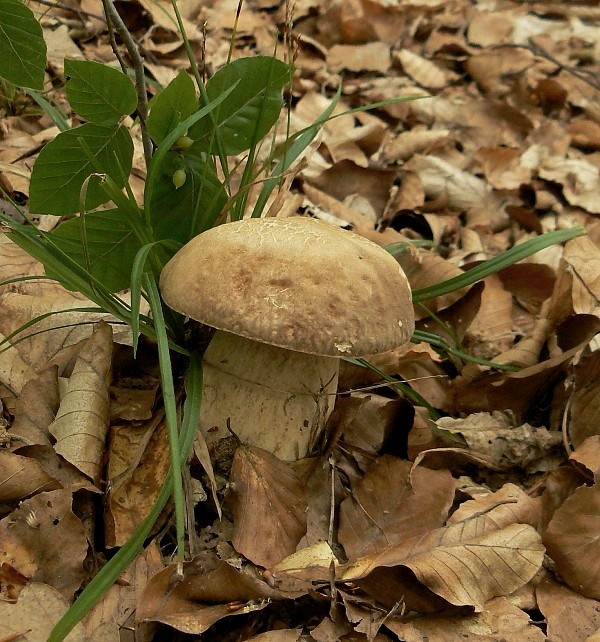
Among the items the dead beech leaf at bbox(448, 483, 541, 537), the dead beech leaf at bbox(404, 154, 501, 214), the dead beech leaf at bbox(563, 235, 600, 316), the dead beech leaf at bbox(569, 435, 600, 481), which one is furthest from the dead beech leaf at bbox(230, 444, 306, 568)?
the dead beech leaf at bbox(404, 154, 501, 214)

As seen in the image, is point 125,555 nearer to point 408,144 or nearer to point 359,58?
point 408,144

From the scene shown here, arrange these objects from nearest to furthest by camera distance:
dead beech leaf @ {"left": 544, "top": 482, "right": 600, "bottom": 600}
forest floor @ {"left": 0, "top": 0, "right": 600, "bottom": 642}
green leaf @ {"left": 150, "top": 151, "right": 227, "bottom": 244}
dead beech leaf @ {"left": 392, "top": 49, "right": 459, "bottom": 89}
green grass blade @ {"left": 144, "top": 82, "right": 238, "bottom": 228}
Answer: forest floor @ {"left": 0, "top": 0, "right": 600, "bottom": 642} → green grass blade @ {"left": 144, "top": 82, "right": 238, "bottom": 228} → dead beech leaf @ {"left": 544, "top": 482, "right": 600, "bottom": 600} → green leaf @ {"left": 150, "top": 151, "right": 227, "bottom": 244} → dead beech leaf @ {"left": 392, "top": 49, "right": 459, "bottom": 89}

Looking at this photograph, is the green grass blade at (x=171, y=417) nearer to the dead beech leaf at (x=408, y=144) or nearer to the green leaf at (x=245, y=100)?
the green leaf at (x=245, y=100)

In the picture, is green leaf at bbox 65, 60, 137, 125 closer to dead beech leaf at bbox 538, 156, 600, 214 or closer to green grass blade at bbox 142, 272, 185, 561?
green grass blade at bbox 142, 272, 185, 561

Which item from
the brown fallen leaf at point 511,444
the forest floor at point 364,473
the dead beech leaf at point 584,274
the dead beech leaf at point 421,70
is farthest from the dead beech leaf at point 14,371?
the dead beech leaf at point 421,70

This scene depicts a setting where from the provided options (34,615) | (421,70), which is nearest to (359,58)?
(421,70)

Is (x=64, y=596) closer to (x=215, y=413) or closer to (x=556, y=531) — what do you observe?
(x=215, y=413)

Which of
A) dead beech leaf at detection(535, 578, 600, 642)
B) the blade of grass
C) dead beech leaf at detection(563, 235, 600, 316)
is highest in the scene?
dead beech leaf at detection(563, 235, 600, 316)
